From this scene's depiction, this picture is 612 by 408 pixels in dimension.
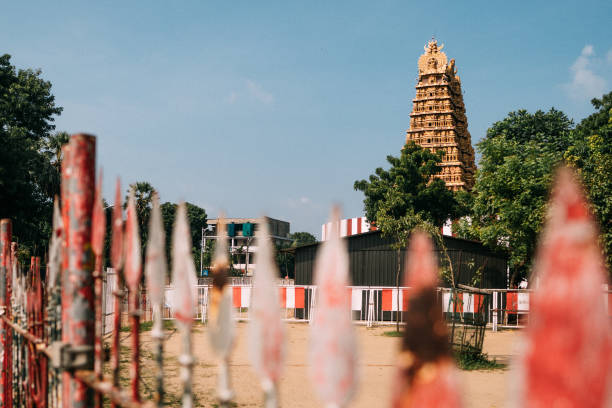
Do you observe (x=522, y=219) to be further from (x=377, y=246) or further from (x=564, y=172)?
(x=564, y=172)

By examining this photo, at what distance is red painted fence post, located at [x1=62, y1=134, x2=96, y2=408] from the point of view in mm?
1771

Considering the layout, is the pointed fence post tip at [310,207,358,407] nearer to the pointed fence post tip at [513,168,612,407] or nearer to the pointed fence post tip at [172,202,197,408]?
the pointed fence post tip at [513,168,612,407]

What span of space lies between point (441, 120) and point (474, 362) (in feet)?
156

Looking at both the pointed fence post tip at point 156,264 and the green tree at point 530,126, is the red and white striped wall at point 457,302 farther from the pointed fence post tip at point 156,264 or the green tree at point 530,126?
the green tree at point 530,126

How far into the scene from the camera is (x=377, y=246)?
23906 mm

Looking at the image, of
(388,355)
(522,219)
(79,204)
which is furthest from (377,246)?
(79,204)

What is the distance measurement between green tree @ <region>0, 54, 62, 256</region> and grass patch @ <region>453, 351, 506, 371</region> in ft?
43.2

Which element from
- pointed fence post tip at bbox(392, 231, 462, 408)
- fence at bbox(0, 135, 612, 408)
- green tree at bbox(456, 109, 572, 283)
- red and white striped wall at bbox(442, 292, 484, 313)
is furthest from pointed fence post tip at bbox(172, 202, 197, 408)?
green tree at bbox(456, 109, 572, 283)

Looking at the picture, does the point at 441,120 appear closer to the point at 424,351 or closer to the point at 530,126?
the point at 530,126

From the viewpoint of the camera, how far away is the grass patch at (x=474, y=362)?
33.4 ft

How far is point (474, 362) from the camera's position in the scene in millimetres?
10336

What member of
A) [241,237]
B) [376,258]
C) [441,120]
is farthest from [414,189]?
[241,237]

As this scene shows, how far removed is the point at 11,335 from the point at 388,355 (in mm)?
9635

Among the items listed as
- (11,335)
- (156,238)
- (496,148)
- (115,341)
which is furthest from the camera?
(496,148)
